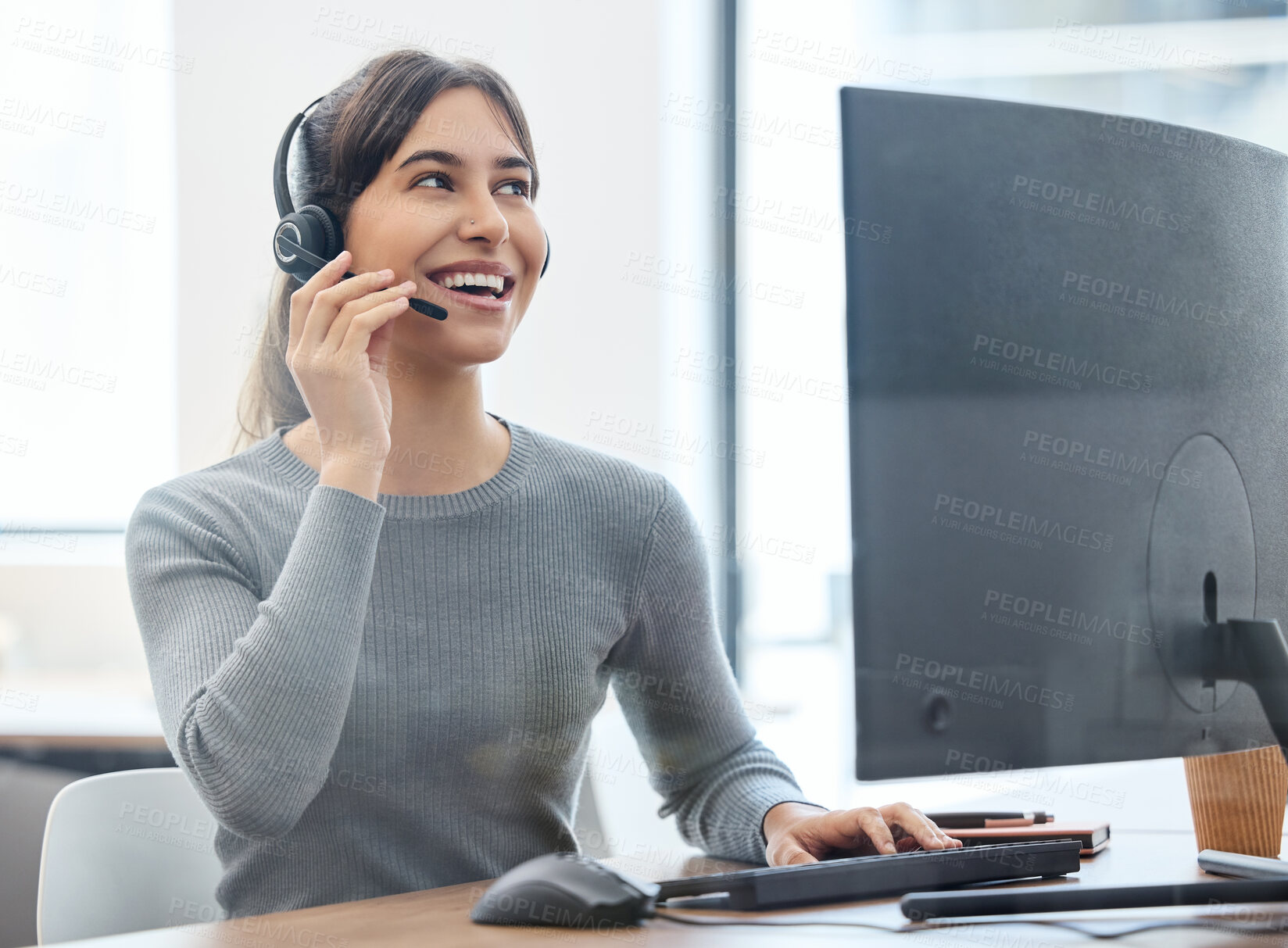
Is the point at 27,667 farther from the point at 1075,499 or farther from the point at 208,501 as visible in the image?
the point at 1075,499

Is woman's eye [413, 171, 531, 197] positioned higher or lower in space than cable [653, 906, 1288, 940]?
higher

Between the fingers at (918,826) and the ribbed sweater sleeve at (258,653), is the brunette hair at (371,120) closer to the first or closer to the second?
the ribbed sweater sleeve at (258,653)

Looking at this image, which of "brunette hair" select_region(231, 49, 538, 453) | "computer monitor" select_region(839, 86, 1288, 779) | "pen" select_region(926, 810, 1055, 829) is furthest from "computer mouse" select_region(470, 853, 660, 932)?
"brunette hair" select_region(231, 49, 538, 453)

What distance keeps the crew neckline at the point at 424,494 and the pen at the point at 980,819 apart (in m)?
0.54

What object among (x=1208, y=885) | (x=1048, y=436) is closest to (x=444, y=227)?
(x=1048, y=436)

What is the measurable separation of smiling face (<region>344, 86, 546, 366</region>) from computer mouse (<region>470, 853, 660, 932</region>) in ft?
1.82

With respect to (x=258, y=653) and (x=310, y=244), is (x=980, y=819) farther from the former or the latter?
(x=310, y=244)

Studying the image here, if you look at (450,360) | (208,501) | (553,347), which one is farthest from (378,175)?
(553,347)

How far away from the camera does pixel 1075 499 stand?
68cm

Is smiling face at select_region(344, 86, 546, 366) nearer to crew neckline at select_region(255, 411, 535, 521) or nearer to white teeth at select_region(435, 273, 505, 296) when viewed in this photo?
white teeth at select_region(435, 273, 505, 296)

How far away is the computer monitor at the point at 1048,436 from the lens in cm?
65

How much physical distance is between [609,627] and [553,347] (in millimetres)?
1468

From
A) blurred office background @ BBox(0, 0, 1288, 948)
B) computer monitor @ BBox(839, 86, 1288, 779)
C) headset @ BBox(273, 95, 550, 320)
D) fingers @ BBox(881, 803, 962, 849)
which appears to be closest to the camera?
computer monitor @ BBox(839, 86, 1288, 779)

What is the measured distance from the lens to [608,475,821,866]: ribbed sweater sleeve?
111 centimetres
